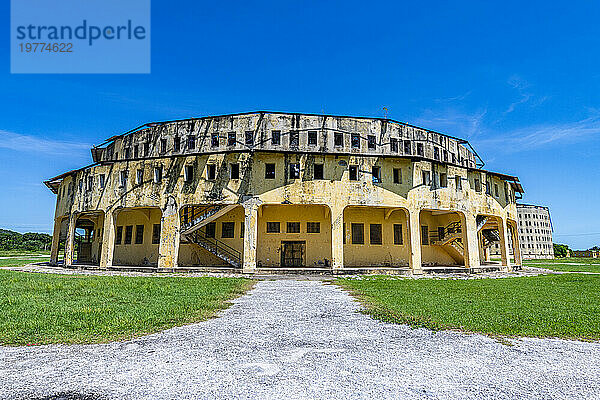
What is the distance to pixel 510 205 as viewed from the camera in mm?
34344

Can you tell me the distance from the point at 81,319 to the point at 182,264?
897 inches

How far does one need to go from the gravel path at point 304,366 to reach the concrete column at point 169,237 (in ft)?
61.9

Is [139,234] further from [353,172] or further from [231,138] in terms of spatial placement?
[353,172]

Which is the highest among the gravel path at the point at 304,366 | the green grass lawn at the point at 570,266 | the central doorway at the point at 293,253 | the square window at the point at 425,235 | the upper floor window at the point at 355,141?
the upper floor window at the point at 355,141

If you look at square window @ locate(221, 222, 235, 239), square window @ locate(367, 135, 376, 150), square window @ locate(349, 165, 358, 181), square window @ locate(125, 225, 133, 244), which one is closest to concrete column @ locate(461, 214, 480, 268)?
square window @ locate(367, 135, 376, 150)

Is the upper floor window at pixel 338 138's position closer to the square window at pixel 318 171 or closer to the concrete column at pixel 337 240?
the square window at pixel 318 171

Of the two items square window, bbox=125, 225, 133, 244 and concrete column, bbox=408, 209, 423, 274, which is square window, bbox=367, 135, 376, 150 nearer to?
concrete column, bbox=408, 209, 423, 274

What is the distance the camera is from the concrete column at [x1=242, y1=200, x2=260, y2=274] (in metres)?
24.3

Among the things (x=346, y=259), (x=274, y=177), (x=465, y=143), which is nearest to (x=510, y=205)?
(x=465, y=143)

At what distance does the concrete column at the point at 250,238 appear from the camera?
24.3 metres

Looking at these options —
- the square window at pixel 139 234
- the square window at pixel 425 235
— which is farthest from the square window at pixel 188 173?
the square window at pixel 425 235

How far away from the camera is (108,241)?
1101 inches

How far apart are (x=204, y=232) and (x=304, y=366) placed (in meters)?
26.3

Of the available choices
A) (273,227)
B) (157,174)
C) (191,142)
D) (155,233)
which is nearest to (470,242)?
(273,227)
